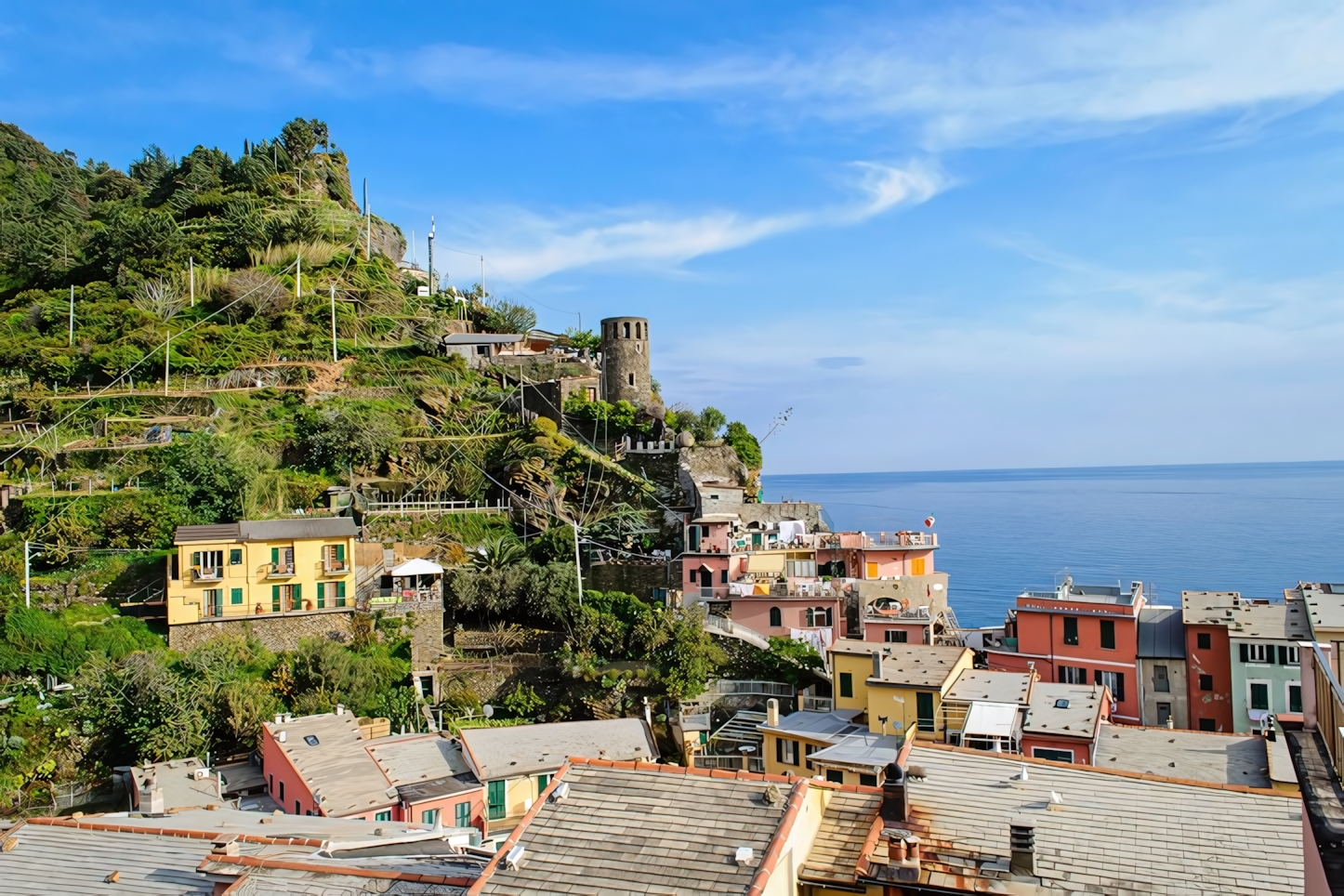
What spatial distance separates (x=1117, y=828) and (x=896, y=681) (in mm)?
13419

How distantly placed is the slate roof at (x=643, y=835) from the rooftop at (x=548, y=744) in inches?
541

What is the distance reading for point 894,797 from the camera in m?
12.7

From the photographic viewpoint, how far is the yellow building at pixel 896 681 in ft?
83.5

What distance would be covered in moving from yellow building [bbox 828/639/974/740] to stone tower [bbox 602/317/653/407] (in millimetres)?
22109

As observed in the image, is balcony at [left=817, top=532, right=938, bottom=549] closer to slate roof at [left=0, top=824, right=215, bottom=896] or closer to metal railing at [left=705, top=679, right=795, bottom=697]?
metal railing at [left=705, top=679, right=795, bottom=697]

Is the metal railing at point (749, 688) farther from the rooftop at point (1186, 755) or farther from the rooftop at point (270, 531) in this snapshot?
the rooftop at point (270, 531)

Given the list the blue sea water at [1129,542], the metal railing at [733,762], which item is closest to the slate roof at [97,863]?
the metal railing at [733,762]

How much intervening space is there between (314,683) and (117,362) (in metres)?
23.5

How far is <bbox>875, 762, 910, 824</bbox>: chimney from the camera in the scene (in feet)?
41.5

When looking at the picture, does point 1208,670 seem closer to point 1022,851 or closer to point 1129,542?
point 1022,851

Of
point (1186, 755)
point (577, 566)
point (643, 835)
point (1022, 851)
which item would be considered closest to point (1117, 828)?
point (1022, 851)

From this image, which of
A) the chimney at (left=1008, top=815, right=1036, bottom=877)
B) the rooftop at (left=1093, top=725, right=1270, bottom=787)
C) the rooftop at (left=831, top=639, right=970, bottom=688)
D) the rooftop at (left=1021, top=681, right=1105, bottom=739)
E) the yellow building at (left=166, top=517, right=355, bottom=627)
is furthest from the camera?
the yellow building at (left=166, top=517, right=355, bottom=627)

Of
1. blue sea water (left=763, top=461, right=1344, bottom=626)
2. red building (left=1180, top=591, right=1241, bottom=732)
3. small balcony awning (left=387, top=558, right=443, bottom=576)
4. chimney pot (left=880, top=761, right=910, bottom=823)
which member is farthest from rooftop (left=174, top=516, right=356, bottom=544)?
blue sea water (left=763, top=461, right=1344, bottom=626)

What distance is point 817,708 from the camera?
3014 centimetres
